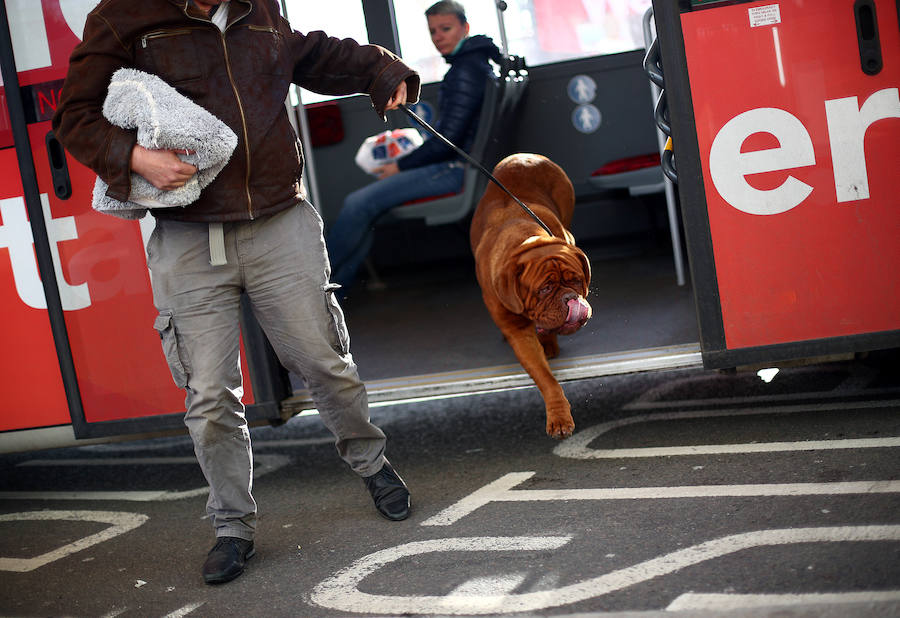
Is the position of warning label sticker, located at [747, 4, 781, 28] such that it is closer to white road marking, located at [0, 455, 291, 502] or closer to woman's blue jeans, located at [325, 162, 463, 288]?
woman's blue jeans, located at [325, 162, 463, 288]

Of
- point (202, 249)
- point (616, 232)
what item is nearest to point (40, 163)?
point (202, 249)

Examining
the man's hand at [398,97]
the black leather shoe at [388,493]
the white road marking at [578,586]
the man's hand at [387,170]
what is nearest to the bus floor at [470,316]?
the man's hand at [387,170]

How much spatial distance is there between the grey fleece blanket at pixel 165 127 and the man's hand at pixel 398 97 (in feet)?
1.99

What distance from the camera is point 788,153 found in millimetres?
3467

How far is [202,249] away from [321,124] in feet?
10.9

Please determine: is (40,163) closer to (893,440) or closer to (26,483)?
(26,483)

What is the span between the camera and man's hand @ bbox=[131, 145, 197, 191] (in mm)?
2777

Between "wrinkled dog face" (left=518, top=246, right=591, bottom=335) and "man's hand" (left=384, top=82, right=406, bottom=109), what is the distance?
2.94 ft

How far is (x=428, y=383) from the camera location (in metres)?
4.12

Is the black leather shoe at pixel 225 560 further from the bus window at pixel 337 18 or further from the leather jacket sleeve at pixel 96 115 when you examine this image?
the bus window at pixel 337 18

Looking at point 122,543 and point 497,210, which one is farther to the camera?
point 497,210

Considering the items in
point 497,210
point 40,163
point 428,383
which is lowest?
point 428,383

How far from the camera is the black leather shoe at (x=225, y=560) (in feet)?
9.88

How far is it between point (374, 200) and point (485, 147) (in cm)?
73
